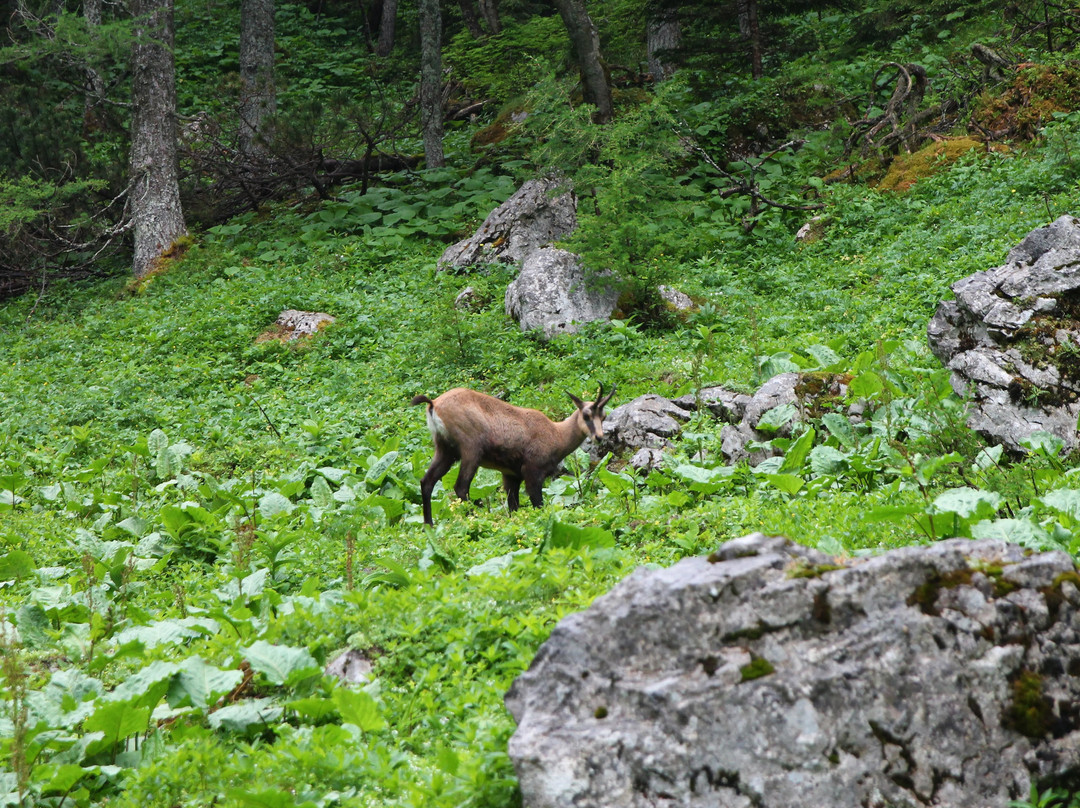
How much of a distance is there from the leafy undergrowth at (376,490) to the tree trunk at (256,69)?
4961 mm

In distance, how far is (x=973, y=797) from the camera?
9.26 ft

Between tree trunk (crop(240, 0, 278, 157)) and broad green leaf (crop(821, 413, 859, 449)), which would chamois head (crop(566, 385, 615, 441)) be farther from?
tree trunk (crop(240, 0, 278, 157))

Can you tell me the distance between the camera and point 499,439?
786cm

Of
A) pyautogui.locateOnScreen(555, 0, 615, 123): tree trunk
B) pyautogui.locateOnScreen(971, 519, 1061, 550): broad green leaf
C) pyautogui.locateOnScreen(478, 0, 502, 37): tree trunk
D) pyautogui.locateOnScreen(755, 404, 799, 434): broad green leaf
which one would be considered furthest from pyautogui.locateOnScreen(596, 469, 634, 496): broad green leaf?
pyautogui.locateOnScreen(478, 0, 502, 37): tree trunk

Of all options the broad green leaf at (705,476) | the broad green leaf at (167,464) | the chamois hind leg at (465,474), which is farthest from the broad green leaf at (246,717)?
the broad green leaf at (167,464)

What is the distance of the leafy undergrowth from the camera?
3836 millimetres

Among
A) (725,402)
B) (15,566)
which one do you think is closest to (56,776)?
(15,566)

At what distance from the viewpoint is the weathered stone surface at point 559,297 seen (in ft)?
39.6

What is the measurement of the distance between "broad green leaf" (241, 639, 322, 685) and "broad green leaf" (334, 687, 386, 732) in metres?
0.40

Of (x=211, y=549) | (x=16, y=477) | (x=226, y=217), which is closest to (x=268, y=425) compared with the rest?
(x=16, y=477)

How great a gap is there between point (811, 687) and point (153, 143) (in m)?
17.8

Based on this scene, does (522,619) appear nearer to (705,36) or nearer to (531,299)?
(531,299)

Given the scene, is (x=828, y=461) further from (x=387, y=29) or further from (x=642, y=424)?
(x=387, y=29)

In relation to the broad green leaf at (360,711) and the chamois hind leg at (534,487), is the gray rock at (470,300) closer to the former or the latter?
the chamois hind leg at (534,487)
